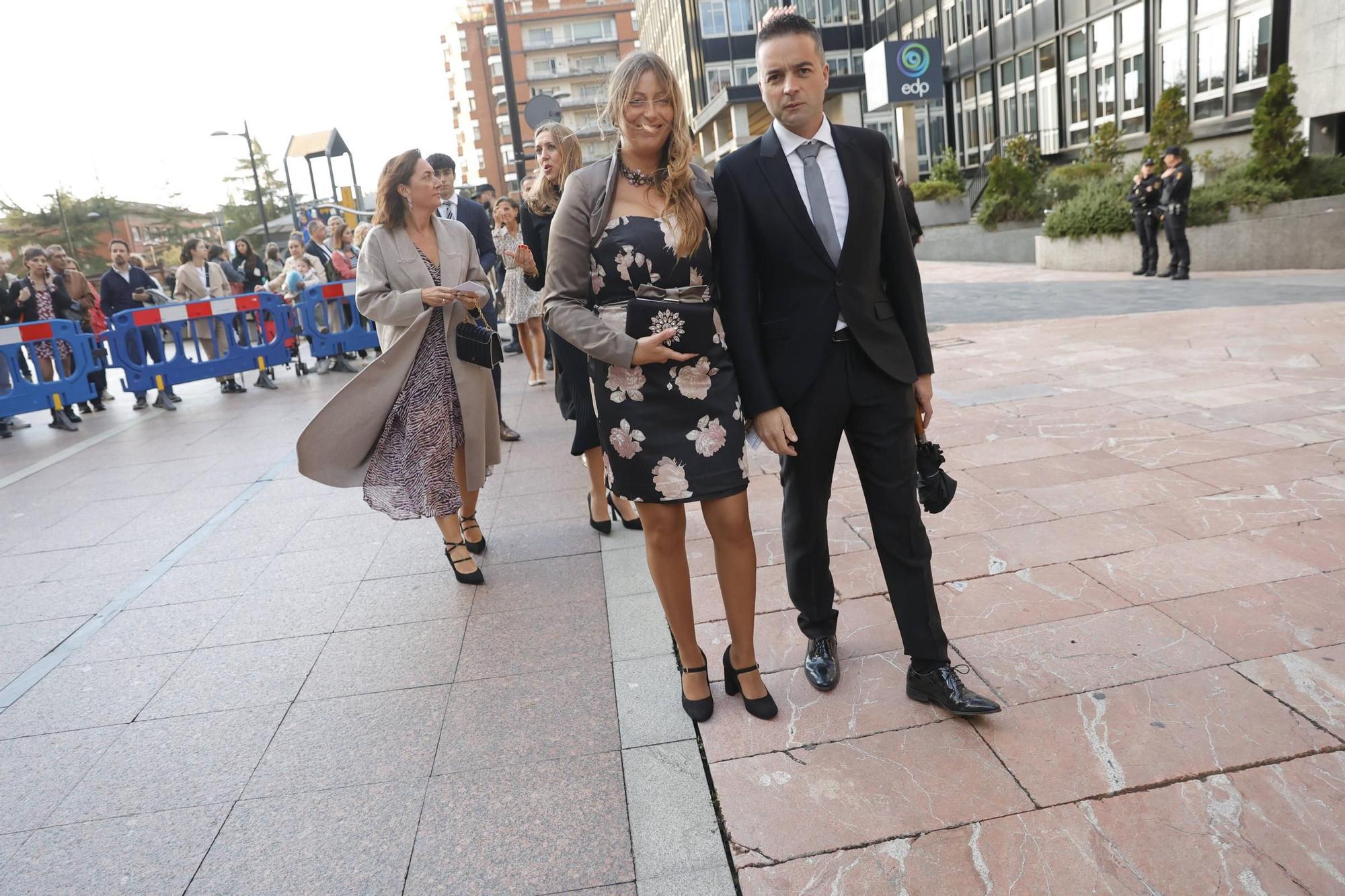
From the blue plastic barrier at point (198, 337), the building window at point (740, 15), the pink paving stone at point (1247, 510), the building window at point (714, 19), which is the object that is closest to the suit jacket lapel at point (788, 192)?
the pink paving stone at point (1247, 510)

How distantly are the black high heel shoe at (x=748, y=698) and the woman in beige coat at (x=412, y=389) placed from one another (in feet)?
5.81

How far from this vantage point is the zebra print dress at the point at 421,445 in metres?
4.47

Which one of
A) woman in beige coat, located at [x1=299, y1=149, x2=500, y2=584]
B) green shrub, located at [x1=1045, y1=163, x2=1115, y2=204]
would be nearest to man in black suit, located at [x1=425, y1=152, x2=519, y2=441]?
woman in beige coat, located at [x1=299, y1=149, x2=500, y2=584]

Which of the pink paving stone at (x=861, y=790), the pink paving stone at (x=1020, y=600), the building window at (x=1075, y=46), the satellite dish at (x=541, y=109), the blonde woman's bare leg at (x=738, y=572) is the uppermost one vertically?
Answer: the building window at (x=1075, y=46)

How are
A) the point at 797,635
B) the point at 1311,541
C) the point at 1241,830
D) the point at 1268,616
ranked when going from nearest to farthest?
1. the point at 1241,830
2. the point at 1268,616
3. the point at 797,635
4. the point at 1311,541

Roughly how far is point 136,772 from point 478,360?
2.16 meters

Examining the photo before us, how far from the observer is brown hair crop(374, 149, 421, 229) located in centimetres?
439

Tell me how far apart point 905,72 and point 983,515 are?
26637mm

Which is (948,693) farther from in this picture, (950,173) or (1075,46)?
(950,173)

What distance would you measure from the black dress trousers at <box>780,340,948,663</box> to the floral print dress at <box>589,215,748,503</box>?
0.25 meters

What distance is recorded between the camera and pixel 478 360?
444 centimetres

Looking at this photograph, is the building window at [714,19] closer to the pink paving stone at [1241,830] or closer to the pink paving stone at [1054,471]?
the pink paving stone at [1054,471]

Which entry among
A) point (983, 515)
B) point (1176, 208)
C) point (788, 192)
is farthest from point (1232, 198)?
point (788, 192)

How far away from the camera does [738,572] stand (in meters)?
2.99
